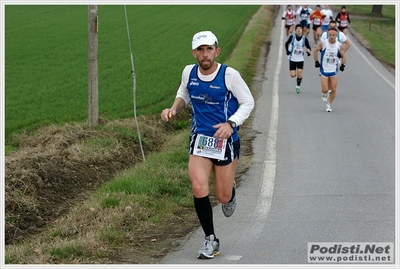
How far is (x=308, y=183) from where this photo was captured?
10.1 m

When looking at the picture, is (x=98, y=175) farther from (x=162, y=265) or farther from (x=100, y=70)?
(x=100, y=70)

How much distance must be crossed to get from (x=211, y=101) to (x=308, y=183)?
3.45 m

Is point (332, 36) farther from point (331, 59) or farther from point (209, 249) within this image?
point (209, 249)

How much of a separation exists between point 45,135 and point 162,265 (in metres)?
7.21

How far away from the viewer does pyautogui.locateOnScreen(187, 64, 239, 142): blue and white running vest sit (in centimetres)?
704

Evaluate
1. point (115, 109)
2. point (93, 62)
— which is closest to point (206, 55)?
point (93, 62)

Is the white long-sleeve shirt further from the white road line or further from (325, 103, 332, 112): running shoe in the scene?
(325, 103, 332, 112): running shoe

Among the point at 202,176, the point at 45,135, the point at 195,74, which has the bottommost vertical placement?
the point at 45,135

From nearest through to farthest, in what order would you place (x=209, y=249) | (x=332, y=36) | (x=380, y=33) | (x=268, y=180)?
(x=209, y=249) → (x=268, y=180) → (x=332, y=36) → (x=380, y=33)

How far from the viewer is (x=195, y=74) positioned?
715cm

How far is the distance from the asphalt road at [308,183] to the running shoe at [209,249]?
73mm

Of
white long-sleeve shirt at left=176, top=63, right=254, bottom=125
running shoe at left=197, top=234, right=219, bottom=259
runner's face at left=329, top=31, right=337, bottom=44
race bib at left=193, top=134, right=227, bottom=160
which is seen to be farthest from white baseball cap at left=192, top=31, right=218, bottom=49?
runner's face at left=329, top=31, right=337, bottom=44

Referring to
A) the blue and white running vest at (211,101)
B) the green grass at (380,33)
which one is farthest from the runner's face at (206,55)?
the green grass at (380,33)

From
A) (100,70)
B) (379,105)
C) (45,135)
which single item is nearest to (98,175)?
(45,135)
